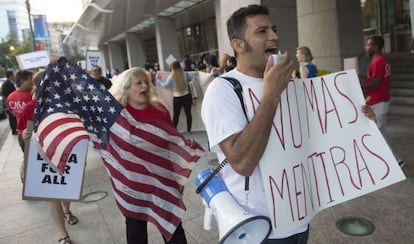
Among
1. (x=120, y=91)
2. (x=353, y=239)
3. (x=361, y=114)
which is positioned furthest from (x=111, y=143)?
(x=353, y=239)

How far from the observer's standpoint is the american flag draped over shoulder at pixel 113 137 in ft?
8.82

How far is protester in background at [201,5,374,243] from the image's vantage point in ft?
4.47

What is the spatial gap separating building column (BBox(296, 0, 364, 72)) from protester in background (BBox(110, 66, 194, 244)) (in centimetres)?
763

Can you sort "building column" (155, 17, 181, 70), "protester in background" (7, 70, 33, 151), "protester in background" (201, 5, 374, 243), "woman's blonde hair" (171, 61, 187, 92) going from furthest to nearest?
1. "building column" (155, 17, 181, 70)
2. "woman's blonde hair" (171, 61, 187, 92)
3. "protester in background" (7, 70, 33, 151)
4. "protester in background" (201, 5, 374, 243)

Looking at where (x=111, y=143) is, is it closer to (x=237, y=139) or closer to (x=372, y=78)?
(x=237, y=139)

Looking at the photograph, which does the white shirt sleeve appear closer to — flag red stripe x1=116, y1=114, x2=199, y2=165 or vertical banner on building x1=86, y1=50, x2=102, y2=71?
flag red stripe x1=116, y1=114, x2=199, y2=165

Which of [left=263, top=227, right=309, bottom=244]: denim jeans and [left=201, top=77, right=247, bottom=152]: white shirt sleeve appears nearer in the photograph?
[left=201, top=77, right=247, bottom=152]: white shirt sleeve

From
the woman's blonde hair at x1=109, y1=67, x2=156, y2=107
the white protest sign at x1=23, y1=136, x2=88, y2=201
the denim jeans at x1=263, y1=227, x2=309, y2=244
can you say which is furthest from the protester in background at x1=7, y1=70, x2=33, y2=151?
the denim jeans at x1=263, y1=227, x2=309, y2=244

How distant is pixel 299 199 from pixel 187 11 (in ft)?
64.2

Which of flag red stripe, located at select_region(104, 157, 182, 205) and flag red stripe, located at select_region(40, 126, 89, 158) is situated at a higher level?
flag red stripe, located at select_region(40, 126, 89, 158)

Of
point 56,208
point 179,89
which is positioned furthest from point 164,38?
point 56,208

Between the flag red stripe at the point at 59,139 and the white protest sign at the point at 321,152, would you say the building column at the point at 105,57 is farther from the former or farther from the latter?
the white protest sign at the point at 321,152

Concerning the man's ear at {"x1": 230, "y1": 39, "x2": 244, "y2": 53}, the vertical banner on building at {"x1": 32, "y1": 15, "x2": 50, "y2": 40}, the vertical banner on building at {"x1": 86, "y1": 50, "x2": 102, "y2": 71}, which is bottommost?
the man's ear at {"x1": 230, "y1": 39, "x2": 244, "y2": 53}

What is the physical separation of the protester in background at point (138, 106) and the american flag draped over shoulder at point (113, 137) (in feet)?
0.21
